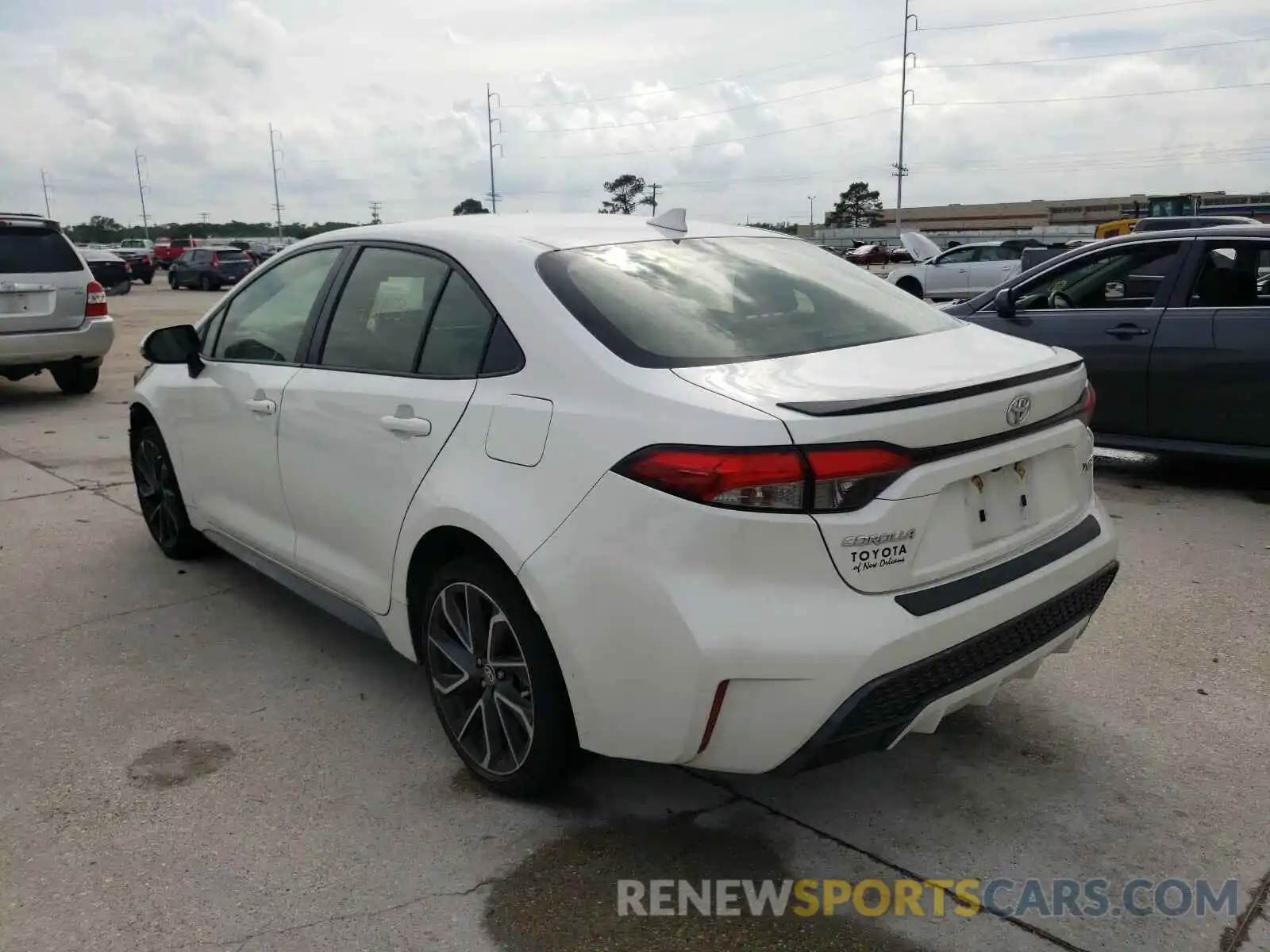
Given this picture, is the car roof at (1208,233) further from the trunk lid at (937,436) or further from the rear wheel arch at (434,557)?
the rear wheel arch at (434,557)

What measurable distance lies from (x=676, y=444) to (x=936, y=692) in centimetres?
87

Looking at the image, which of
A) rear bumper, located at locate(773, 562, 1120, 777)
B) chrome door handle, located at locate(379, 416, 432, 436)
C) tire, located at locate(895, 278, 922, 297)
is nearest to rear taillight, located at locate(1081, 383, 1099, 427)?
rear bumper, located at locate(773, 562, 1120, 777)

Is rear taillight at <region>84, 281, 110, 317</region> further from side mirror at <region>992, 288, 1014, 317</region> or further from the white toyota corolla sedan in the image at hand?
side mirror at <region>992, 288, 1014, 317</region>

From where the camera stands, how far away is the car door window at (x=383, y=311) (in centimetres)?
336

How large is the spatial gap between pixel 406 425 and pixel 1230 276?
532 cm

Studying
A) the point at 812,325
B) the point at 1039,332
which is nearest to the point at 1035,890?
the point at 812,325

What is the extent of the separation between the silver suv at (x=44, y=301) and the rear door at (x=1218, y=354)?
9.45m

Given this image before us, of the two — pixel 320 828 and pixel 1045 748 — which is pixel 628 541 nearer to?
pixel 320 828

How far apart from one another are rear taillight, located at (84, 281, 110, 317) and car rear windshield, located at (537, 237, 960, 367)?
8.87 metres

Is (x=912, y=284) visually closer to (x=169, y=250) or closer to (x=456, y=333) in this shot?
(x=456, y=333)

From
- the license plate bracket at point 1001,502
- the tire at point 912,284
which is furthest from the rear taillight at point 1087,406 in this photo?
the tire at point 912,284

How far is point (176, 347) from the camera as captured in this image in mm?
4531

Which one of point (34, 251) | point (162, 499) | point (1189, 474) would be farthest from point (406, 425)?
point (34, 251)

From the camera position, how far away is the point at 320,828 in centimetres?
295
